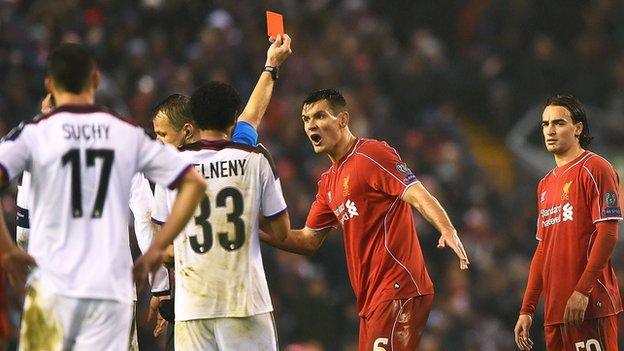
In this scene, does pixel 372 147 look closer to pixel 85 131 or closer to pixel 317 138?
pixel 317 138

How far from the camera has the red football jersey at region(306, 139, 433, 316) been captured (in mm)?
8086

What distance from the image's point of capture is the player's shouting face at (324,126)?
27.8ft

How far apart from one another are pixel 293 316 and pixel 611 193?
6.62 metres

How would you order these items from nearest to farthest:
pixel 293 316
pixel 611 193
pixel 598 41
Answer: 1. pixel 611 193
2. pixel 293 316
3. pixel 598 41

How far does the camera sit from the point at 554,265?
8273 millimetres

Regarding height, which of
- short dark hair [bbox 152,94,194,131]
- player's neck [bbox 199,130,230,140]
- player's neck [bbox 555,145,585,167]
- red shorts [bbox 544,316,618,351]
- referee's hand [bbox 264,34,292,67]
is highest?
referee's hand [bbox 264,34,292,67]

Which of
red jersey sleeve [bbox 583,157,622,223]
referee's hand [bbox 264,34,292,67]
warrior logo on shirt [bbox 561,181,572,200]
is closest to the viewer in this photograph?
red jersey sleeve [bbox 583,157,622,223]

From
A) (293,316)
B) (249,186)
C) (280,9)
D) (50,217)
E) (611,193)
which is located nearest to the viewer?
(50,217)

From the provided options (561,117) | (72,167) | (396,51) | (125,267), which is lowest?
(125,267)

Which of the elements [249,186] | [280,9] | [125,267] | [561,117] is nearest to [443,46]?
[280,9]

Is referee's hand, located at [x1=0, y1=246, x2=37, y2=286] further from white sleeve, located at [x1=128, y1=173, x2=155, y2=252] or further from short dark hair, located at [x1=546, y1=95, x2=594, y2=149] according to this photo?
short dark hair, located at [x1=546, y1=95, x2=594, y2=149]

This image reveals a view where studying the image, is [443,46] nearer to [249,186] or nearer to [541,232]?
[541,232]

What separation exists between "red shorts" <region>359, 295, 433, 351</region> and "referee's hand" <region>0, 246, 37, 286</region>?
268 cm

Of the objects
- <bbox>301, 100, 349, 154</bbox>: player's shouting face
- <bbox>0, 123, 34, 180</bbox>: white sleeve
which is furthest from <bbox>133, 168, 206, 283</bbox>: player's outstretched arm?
<bbox>301, 100, 349, 154</bbox>: player's shouting face
